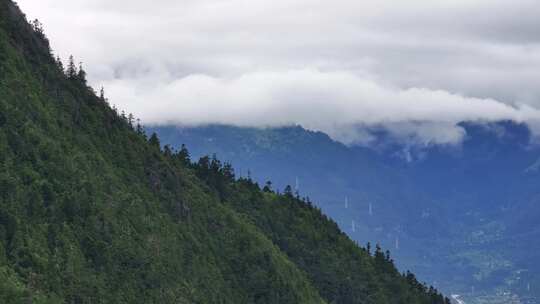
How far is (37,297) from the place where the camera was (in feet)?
645

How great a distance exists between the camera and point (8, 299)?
18750 centimetres

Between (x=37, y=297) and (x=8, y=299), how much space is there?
377 inches

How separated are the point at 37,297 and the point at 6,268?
27.7 ft

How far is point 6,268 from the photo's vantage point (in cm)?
19888

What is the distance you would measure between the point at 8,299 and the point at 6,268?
41.1 ft
